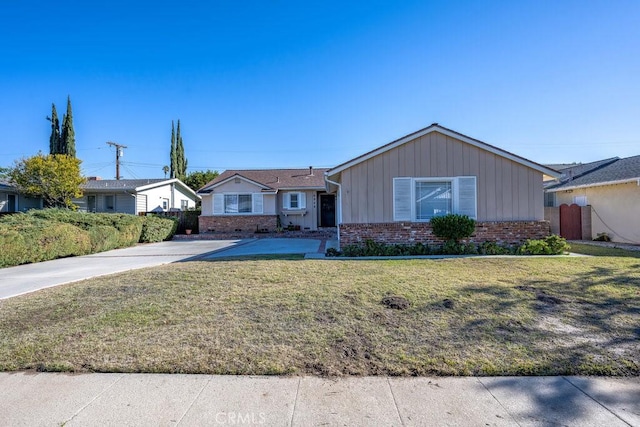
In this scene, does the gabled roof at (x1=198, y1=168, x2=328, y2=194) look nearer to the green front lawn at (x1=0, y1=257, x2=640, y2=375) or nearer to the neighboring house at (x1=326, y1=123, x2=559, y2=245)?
the neighboring house at (x1=326, y1=123, x2=559, y2=245)

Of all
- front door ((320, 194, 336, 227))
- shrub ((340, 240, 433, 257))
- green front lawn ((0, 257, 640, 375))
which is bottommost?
green front lawn ((0, 257, 640, 375))

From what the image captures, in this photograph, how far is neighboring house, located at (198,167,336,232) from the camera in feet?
67.1

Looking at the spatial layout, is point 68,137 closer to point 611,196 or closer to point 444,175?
point 444,175

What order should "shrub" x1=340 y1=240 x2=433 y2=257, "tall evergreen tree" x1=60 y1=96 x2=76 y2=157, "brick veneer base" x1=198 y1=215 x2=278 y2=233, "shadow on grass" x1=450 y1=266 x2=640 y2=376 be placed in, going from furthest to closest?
"tall evergreen tree" x1=60 y1=96 x2=76 y2=157, "brick veneer base" x1=198 y1=215 x2=278 y2=233, "shrub" x1=340 y1=240 x2=433 y2=257, "shadow on grass" x1=450 y1=266 x2=640 y2=376

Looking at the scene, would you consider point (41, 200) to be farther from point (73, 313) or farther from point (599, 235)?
point (599, 235)

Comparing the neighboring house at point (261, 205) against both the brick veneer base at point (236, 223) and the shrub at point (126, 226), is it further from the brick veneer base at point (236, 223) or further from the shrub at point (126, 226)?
the shrub at point (126, 226)

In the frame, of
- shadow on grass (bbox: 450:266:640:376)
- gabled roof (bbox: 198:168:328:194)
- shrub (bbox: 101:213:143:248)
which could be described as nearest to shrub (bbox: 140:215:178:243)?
shrub (bbox: 101:213:143:248)

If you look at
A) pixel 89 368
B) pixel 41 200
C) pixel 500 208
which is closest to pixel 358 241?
pixel 500 208

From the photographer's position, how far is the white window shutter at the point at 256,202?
20.6 meters

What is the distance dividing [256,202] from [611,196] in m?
17.3

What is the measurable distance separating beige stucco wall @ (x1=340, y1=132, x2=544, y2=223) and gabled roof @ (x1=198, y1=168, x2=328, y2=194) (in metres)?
9.36

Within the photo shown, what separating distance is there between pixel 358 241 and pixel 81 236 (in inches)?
407

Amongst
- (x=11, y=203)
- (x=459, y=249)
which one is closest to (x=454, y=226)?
(x=459, y=249)

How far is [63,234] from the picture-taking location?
11.9 m
